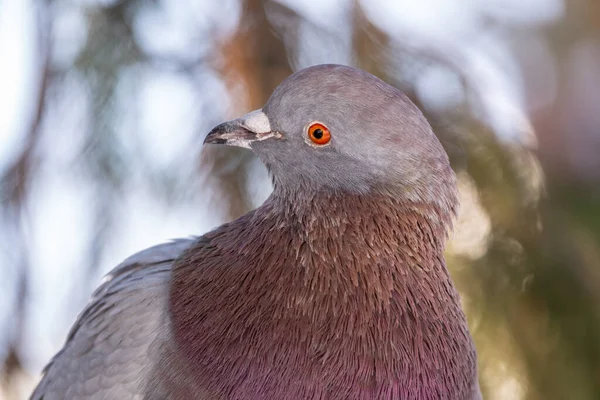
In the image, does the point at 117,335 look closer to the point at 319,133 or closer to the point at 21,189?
the point at 319,133

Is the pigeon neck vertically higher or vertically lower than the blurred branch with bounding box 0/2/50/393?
lower

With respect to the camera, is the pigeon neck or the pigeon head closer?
the pigeon neck

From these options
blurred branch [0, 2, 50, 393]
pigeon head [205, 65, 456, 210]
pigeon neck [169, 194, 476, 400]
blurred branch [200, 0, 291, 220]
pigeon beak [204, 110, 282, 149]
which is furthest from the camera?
blurred branch [200, 0, 291, 220]

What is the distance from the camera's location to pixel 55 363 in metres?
3.48

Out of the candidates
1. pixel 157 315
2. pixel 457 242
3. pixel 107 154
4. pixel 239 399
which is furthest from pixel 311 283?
pixel 107 154

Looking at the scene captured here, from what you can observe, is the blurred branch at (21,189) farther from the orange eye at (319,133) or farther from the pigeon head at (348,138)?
the orange eye at (319,133)

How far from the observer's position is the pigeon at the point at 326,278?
2.61 m

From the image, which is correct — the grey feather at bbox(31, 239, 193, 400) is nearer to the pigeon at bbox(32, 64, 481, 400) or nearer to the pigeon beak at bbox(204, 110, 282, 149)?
the pigeon at bbox(32, 64, 481, 400)

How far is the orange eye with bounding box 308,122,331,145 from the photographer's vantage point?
279 cm

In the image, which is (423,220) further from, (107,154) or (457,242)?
(107,154)

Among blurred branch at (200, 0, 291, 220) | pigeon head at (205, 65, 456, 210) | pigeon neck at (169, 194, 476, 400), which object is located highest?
blurred branch at (200, 0, 291, 220)

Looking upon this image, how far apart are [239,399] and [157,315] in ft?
1.96

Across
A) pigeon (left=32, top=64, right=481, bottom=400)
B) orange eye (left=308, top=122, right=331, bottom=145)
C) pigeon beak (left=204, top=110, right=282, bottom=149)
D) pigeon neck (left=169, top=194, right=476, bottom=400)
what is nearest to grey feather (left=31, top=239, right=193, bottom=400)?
pigeon (left=32, top=64, right=481, bottom=400)

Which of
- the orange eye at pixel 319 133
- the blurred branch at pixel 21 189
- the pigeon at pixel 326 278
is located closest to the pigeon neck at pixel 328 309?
the pigeon at pixel 326 278
